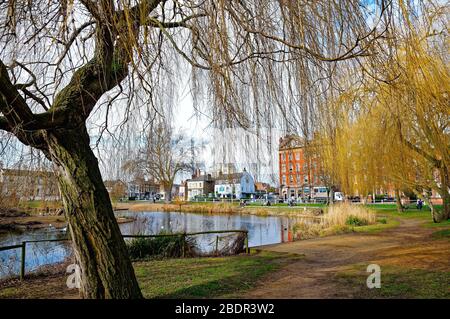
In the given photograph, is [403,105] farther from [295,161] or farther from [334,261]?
[334,261]

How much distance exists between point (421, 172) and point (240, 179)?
42.0 ft

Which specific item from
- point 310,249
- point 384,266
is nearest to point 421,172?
point 310,249

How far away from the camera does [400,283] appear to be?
17.2ft

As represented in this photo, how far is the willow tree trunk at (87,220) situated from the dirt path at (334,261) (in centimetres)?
222

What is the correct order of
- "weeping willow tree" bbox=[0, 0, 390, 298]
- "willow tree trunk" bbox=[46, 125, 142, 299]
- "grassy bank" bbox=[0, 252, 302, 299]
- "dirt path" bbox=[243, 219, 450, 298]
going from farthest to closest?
1. "grassy bank" bbox=[0, 252, 302, 299]
2. "dirt path" bbox=[243, 219, 450, 298]
3. "willow tree trunk" bbox=[46, 125, 142, 299]
4. "weeping willow tree" bbox=[0, 0, 390, 298]

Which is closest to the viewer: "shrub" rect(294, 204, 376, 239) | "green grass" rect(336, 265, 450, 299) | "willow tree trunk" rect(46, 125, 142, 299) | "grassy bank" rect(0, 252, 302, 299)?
"willow tree trunk" rect(46, 125, 142, 299)

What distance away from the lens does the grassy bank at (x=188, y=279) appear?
5156mm

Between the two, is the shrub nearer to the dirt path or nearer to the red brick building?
the dirt path

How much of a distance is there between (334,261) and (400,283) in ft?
8.41

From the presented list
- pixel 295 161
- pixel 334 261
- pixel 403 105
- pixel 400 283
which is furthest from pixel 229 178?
pixel 334 261

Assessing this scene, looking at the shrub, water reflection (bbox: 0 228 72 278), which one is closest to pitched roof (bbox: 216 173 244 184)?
water reflection (bbox: 0 228 72 278)

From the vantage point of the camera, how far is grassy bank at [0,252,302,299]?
516cm

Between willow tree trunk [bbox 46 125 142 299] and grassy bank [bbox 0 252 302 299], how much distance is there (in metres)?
1.62
